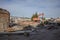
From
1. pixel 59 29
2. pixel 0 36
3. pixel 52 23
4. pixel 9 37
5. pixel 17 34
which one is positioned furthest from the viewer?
pixel 52 23

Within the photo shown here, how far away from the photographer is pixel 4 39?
5824 mm

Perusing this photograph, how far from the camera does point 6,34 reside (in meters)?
6.04

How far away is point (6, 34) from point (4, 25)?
0.83 metres

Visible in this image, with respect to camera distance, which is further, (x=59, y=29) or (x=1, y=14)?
(x=59, y=29)

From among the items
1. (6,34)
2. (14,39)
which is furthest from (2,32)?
(14,39)

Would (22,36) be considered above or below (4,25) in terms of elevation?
below

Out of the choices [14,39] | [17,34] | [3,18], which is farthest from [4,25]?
[14,39]

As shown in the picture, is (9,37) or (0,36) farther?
(9,37)

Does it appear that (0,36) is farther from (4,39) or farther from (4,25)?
(4,25)

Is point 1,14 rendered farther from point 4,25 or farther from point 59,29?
point 59,29

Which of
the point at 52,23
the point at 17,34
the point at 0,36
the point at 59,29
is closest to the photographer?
the point at 0,36

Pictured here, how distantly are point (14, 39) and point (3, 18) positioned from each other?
4.73ft

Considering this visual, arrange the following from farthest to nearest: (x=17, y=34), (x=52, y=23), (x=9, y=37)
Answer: (x=52, y=23), (x=17, y=34), (x=9, y=37)

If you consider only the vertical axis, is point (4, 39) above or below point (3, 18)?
below
